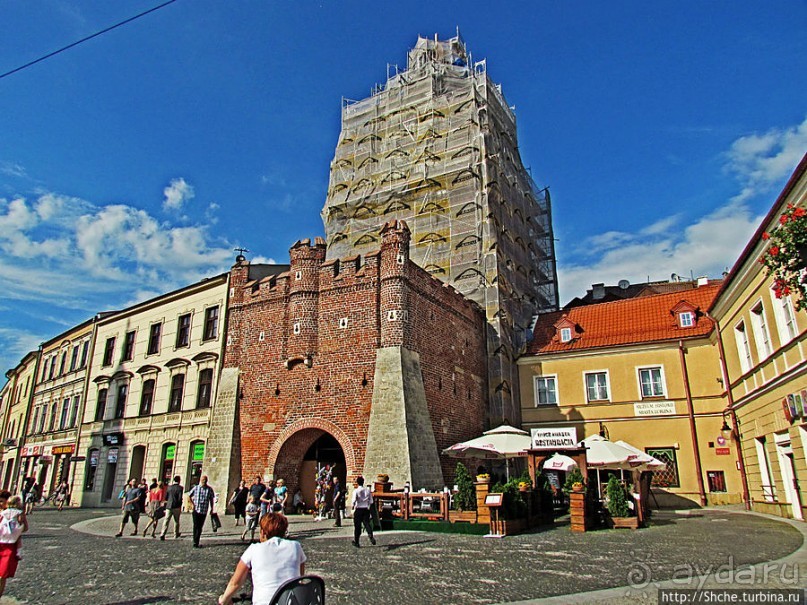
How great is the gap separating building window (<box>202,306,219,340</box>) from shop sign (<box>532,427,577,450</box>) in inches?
621

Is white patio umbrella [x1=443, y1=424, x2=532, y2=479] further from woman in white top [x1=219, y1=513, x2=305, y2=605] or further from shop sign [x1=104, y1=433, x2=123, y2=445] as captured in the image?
shop sign [x1=104, y1=433, x2=123, y2=445]

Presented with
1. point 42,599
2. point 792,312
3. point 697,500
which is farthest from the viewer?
point 697,500

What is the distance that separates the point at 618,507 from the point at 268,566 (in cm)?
1287

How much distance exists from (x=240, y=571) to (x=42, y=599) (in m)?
5.62

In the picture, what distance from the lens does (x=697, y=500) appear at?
870 inches

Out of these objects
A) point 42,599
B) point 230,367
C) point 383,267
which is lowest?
point 42,599

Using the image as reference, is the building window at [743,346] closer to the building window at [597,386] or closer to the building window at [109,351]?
the building window at [597,386]

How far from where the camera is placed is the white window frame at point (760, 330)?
16.1 meters

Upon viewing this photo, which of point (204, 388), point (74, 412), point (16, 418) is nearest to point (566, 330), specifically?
point (204, 388)

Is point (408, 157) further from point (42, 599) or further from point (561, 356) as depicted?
point (42, 599)

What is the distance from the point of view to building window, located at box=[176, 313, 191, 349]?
26703mm

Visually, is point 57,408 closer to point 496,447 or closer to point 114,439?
point 114,439

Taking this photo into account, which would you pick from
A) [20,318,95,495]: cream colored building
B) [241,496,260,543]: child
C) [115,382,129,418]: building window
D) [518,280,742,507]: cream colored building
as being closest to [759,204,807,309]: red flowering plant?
[241,496,260,543]: child

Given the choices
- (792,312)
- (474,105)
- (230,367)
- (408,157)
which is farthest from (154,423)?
(792,312)
